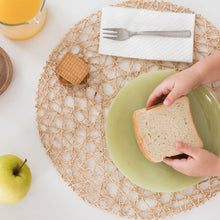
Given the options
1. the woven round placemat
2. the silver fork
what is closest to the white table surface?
the woven round placemat

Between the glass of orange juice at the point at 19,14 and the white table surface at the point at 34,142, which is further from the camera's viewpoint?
the white table surface at the point at 34,142

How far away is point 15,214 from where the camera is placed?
0.91 metres

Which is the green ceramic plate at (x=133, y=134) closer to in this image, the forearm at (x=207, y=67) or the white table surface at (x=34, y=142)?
the forearm at (x=207, y=67)

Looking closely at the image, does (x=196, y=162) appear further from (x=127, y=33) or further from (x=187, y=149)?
(x=127, y=33)

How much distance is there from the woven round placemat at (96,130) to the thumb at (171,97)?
0.36 feet

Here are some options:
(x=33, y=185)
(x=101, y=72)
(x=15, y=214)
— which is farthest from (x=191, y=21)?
(x=15, y=214)

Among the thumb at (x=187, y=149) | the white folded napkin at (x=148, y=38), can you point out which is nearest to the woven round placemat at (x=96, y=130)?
the white folded napkin at (x=148, y=38)

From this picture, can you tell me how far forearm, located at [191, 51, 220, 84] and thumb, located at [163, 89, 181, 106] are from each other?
9 centimetres

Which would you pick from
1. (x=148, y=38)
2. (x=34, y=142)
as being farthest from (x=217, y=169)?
(x=34, y=142)

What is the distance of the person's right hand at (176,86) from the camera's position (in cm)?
82

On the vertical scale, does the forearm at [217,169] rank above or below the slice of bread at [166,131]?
below

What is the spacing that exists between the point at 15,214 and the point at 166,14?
736mm

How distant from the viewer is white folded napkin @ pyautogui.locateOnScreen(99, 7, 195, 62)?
88 cm

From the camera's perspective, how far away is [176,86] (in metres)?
0.82
